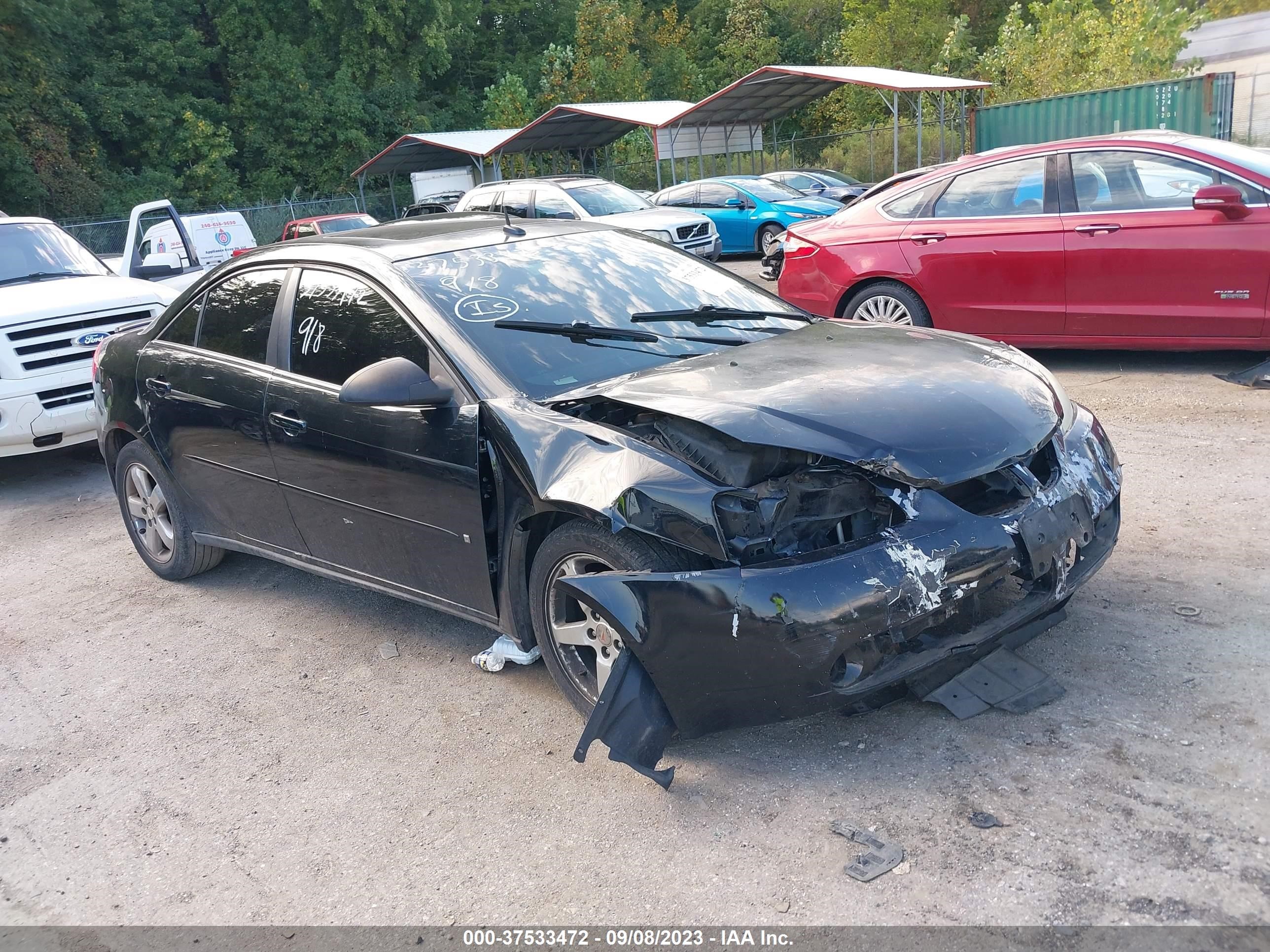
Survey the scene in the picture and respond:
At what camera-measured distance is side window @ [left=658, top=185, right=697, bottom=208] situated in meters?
20.7

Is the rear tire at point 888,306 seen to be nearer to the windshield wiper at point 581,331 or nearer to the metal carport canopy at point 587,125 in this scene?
the windshield wiper at point 581,331

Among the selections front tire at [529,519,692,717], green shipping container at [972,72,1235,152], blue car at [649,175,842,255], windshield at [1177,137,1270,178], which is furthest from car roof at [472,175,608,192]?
front tire at [529,519,692,717]

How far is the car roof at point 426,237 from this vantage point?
4.59 metres

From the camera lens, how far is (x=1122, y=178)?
285 inches

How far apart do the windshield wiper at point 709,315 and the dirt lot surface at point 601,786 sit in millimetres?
1504

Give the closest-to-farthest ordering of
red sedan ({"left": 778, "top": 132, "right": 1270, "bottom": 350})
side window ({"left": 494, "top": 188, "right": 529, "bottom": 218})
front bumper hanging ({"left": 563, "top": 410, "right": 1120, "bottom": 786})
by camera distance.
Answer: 1. front bumper hanging ({"left": 563, "top": 410, "right": 1120, "bottom": 786})
2. red sedan ({"left": 778, "top": 132, "right": 1270, "bottom": 350})
3. side window ({"left": 494, "top": 188, "right": 529, "bottom": 218})

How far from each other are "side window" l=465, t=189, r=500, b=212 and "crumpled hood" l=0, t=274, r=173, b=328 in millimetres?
9808

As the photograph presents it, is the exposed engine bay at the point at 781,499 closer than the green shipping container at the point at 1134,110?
Yes

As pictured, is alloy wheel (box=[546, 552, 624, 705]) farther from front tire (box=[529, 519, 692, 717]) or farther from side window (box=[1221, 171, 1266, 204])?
side window (box=[1221, 171, 1266, 204])

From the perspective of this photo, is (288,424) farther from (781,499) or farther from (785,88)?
(785,88)

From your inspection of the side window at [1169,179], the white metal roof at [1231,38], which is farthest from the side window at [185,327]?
the white metal roof at [1231,38]

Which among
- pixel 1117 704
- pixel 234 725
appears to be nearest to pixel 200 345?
pixel 234 725

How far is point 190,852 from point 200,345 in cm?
265

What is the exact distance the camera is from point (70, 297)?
8523 millimetres
